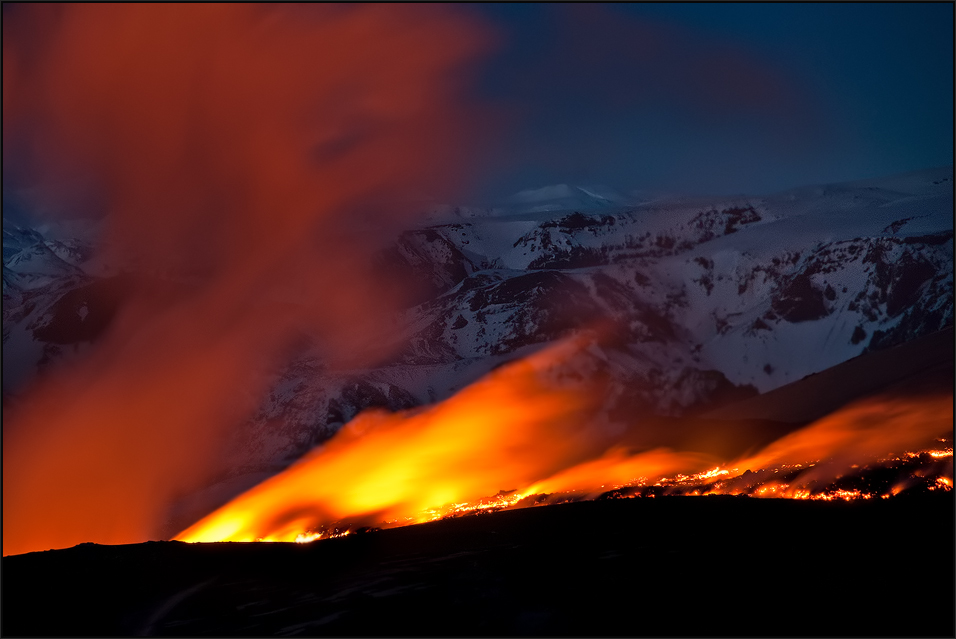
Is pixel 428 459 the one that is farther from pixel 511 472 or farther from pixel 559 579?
pixel 559 579

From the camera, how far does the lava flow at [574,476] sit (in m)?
43.8

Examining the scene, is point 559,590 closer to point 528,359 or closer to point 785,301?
point 528,359

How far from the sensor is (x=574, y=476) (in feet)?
233

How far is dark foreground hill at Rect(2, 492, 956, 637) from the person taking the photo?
26.1 metres

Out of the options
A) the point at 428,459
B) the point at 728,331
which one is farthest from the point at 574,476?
the point at 728,331

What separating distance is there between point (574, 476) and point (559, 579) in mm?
38415

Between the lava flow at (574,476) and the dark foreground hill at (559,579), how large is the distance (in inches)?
132

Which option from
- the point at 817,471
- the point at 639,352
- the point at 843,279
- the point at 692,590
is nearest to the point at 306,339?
the point at 639,352

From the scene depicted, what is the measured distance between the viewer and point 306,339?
194625mm

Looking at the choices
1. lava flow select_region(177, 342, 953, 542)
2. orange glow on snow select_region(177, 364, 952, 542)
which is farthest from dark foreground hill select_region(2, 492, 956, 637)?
orange glow on snow select_region(177, 364, 952, 542)

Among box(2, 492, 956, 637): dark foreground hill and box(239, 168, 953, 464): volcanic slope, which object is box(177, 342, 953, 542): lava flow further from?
box(239, 168, 953, 464): volcanic slope

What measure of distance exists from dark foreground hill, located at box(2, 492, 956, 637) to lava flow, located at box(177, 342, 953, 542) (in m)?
3.35

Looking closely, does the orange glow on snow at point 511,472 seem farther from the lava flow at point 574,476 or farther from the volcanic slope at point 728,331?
the volcanic slope at point 728,331

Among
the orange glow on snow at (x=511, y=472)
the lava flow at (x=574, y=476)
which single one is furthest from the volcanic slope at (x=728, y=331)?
the lava flow at (x=574, y=476)
